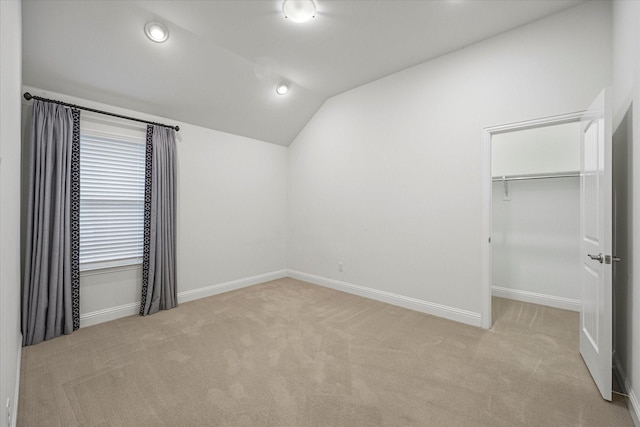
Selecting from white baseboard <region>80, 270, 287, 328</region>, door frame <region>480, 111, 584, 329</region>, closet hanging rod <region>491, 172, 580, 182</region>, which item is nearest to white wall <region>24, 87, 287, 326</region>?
white baseboard <region>80, 270, 287, 328</region>

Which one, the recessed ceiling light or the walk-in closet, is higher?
the recessed ceiling light

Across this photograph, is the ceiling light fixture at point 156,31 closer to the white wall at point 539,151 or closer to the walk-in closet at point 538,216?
the white wall at point 539,151

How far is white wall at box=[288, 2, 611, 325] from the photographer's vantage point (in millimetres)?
2527

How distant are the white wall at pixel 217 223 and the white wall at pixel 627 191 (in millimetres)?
4098

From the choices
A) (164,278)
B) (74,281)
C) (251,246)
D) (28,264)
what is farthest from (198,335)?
(251,246)

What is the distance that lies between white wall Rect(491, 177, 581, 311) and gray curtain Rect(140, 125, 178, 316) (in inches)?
169

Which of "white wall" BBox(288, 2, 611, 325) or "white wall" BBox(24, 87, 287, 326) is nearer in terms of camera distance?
"white wall" BBox(288, 2, 611, 325)

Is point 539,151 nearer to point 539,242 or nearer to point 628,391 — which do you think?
point 539,242

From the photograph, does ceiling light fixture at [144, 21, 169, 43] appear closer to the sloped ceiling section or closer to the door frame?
the sloped ceiling section

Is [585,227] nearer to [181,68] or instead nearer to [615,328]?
[615,328]

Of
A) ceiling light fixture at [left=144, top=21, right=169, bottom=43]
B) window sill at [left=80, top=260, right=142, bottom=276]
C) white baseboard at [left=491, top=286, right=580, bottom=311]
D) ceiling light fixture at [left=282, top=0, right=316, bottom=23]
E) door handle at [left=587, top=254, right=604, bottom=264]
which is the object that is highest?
ceiling light fixture at [left=282, top=0, right=316, bottom=23]

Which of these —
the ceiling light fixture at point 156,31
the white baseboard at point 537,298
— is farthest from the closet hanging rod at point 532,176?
the ceiling light fixture at point 156,31

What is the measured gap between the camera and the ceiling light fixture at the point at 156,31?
254cm

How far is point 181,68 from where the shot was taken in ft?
9.96
